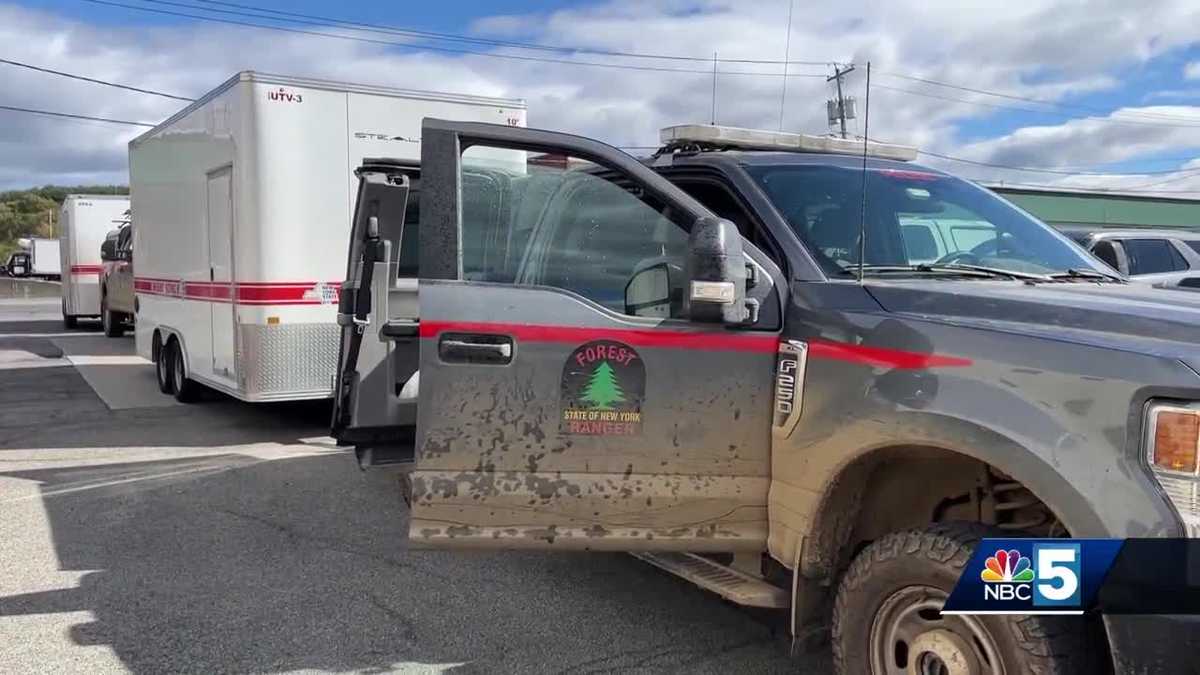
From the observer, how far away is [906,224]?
3.80m

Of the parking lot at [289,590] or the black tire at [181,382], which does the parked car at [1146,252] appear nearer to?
the parking lot at [289,590]

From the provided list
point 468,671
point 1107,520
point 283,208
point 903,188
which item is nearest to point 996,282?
point 903,188

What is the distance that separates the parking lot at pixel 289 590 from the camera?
3834mm

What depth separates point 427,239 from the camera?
11.1ft

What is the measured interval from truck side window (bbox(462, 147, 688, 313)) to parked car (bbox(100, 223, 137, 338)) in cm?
1519

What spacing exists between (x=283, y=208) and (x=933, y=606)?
6.54 metres

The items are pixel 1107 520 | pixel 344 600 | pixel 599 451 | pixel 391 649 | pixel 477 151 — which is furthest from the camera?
pixel 344 600

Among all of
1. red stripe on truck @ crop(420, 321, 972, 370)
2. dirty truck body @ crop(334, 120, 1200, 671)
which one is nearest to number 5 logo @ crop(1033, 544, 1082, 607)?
dirty truck body @ crop(334, 120, 1200, 671)

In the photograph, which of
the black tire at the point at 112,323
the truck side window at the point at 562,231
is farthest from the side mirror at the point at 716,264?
the black tire at the point at 112,323

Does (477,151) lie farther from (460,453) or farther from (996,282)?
(996,282)

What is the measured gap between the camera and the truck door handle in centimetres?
327

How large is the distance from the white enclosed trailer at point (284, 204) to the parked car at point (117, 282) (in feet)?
30.6

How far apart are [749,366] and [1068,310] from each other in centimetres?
98

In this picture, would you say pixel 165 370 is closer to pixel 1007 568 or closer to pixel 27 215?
pixel 1007 568
